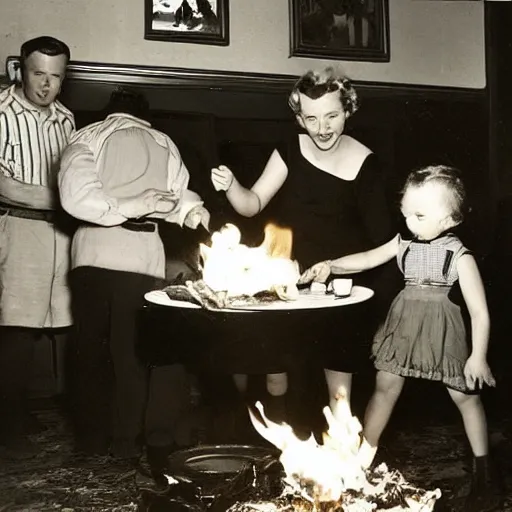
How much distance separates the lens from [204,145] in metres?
3.23

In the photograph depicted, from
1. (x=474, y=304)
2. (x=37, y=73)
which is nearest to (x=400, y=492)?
(x=474, y=304)

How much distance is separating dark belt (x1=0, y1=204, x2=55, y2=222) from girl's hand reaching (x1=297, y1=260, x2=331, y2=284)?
1081 mm

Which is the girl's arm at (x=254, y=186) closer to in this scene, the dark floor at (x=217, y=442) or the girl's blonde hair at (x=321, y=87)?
the girl's blonde hair at (x=321, y=87)

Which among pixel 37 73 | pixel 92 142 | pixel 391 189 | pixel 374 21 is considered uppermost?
pixel 374 21

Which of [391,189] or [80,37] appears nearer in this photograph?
[80,37]

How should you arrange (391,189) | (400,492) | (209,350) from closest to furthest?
1. (400,492)
2. (209,350)
3. (391,189)

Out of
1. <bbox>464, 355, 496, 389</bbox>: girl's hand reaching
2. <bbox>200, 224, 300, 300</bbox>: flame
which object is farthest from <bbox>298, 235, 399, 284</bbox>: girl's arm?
<bbox>464, 355, 496, 389</bbox>: girl's hand reaching

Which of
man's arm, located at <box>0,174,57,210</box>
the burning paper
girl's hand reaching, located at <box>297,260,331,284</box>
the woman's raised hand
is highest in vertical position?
the woman's raised hand

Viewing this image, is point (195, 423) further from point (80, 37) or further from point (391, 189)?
point (80, 37)

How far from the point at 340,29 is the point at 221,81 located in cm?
59

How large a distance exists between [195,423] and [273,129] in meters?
1.30

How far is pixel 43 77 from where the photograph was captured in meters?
3.06

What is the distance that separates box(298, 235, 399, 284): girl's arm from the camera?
3.29 m

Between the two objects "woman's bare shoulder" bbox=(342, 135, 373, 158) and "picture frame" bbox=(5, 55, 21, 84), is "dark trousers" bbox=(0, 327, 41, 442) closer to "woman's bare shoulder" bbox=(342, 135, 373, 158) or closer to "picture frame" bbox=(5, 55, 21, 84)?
"picture frame" bbox=(5, 55, 21, 84)
